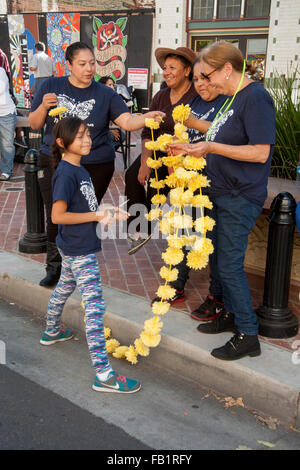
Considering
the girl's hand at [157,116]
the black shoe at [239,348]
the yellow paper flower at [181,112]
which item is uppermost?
the yellow paper flower at [181,112]

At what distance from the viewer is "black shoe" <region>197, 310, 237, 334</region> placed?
A: 3.67m

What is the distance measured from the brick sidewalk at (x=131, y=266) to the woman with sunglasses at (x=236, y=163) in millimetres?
443

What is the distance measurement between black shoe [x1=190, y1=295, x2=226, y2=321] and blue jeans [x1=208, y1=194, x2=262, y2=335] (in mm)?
510

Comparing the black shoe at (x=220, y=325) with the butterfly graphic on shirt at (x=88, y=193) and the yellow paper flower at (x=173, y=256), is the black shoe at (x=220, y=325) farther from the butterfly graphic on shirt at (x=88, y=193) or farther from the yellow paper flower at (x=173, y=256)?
the butterfly graphic on shirt at (x=88, y=193)

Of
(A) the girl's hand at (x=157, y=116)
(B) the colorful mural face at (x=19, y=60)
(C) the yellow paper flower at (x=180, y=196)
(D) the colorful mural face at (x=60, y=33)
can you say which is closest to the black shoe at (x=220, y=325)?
(C) the yellow paper flower at (x=180, y=196)

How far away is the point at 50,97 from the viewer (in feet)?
12.8

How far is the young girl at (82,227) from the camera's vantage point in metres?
3.12

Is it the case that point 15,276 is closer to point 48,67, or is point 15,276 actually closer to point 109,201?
point 109,201

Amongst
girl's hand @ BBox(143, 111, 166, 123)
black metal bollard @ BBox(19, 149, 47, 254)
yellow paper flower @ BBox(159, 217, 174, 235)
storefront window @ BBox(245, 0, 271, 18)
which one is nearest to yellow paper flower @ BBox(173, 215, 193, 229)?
yellow paper flower @ BBox(159, 217, 174, 235)

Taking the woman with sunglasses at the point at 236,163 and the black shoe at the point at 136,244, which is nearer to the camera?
the woman with sunglasses at the point at 236,163

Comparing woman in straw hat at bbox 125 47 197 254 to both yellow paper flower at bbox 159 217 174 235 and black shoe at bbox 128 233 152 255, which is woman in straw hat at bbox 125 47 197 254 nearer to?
black shoe at bbox 128 233 152 255

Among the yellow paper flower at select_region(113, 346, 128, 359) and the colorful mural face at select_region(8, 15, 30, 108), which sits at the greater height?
the colorful mural face at select_region(8, 15, 30, 108)

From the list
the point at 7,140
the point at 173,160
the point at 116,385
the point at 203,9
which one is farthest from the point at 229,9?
the point at 116,385
